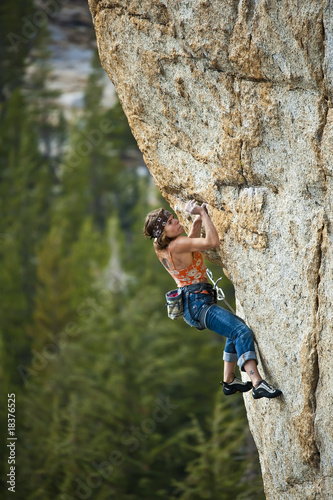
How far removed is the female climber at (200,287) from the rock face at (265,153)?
21cm

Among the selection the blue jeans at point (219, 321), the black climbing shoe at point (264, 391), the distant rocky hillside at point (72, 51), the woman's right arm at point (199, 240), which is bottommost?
the black climbing shoe at point (264, 391)

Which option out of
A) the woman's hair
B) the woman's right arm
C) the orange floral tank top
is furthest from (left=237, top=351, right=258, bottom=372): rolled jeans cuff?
the woman's hair

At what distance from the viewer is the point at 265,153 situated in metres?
5.46

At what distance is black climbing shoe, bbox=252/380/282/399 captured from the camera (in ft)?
18.4

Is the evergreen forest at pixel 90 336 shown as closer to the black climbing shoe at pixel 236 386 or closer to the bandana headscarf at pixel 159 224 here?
the black climbing shoe at pixel 236 386

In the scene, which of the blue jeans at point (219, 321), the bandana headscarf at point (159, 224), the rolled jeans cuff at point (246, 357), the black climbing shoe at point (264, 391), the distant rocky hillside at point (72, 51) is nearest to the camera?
the black climbing shoe at point (264, 391)

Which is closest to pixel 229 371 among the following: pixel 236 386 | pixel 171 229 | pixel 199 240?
pixel 236 386

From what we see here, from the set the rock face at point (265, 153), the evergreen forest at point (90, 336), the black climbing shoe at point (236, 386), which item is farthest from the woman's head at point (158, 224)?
the evergreen forest at point (90, 336)

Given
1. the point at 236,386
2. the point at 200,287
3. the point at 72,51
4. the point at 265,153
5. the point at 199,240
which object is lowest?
the point at 236,386

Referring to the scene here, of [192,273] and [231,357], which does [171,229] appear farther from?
[231,357]

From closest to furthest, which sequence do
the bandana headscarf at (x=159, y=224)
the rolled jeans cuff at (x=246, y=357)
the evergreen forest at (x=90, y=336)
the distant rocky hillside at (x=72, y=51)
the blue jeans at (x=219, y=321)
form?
the rolled jeans cuff at (x=246, y=357) < the blue jeans at (x=219, y=321) < the bandana headscarf at (x=159, y=224) < the evergreen forest at (x=90, y=336) < the distant rocky hillside at (x=72, y=51)

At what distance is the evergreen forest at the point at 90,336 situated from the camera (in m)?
15.7

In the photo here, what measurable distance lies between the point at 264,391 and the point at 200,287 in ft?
4.29

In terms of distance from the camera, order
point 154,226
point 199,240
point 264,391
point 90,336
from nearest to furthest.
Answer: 1. point 264,391
2. point 199,240
3. point 154,226
4. point 90,336
